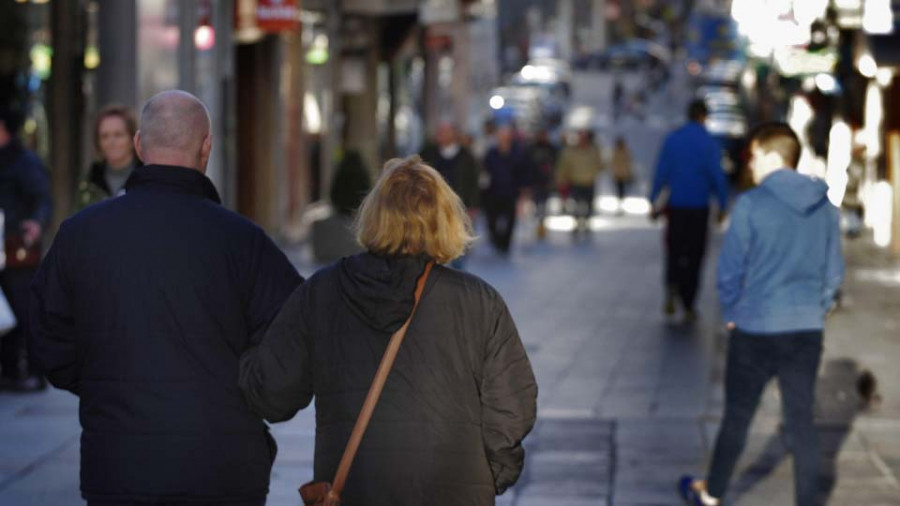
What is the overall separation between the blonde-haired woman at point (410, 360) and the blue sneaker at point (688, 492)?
366 centimetres

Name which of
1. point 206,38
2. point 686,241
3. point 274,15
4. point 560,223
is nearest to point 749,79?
point 560,223

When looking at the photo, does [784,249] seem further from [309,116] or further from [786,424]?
[309,116]

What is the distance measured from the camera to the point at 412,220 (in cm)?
500

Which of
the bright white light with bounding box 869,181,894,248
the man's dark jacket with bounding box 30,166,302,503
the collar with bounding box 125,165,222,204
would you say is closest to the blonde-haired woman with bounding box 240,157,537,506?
the man's dark jacket with bounding box 30,166,302,503

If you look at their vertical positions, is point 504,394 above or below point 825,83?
above

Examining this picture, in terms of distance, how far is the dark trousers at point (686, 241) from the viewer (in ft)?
54.7

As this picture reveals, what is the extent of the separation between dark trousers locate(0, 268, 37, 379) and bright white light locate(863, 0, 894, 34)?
9.43 meters

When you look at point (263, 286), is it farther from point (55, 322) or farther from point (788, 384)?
point (788, 384)

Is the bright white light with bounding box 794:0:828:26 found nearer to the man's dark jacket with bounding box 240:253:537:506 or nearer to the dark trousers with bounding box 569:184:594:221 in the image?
the dark trousers with bounding box 569:184:594:221

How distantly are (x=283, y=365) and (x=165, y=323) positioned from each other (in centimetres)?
36

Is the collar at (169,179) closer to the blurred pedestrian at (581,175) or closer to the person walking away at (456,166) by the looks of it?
the person walking away at (456,166)

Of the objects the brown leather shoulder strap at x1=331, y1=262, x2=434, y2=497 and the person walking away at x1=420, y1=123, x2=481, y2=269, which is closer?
the brown leather shoulder strap at x1=331, y1=262, x2=434, y2=497

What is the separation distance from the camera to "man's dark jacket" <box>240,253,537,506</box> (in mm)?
4957

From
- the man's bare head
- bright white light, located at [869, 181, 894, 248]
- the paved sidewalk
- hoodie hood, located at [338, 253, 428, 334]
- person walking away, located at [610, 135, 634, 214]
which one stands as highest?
the man's bare head
